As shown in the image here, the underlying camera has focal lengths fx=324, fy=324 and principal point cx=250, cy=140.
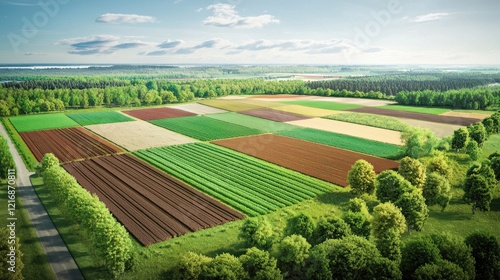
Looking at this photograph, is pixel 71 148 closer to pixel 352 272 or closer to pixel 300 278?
pixel 300 278

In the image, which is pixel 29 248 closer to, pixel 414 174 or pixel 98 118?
pixel 414 174

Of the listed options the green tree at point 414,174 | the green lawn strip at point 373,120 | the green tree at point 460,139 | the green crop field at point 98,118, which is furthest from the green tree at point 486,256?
the green crop field at point 98,118

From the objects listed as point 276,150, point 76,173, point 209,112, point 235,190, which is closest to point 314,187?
point 235,190

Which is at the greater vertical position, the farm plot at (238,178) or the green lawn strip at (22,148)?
the green lawn strip at (22,148)

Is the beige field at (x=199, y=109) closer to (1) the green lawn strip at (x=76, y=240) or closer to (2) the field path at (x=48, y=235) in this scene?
(2) the field path at (x=48, y=235)

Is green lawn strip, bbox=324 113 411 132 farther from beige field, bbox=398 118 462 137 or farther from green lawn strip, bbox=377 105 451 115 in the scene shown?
green lawn strip, bbox=377 105 451 115

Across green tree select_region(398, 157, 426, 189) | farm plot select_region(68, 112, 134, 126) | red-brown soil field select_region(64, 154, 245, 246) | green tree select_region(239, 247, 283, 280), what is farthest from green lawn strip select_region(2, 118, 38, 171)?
green tree select_region(398, 157, 426, 189)

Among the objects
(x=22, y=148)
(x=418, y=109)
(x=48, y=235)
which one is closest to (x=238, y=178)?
(x=48, y=235)
